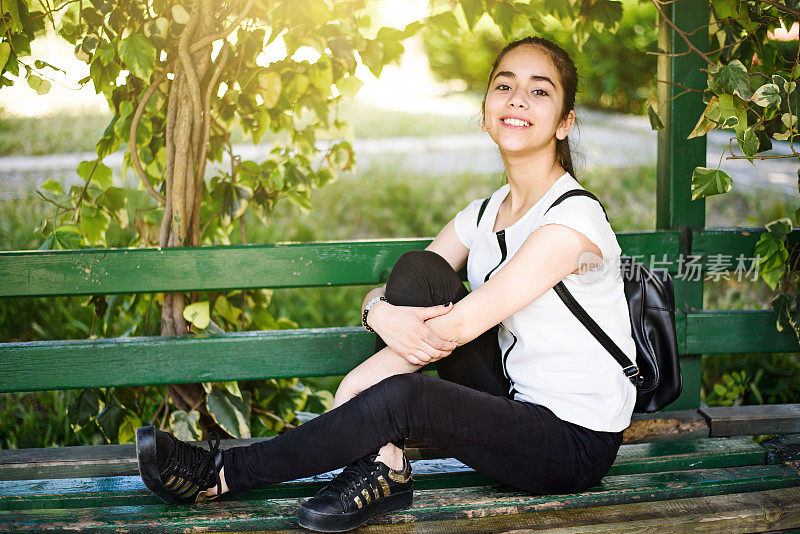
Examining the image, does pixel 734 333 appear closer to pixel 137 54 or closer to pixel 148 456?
pixel 148 456

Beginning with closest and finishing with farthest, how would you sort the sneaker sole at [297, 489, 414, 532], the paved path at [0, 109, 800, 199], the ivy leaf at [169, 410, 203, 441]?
the sneaker sole at [297, 489, 414, 532], the ivy leaf at [169, 410, 203, 441], the paved path at [0, 109, 800, 199]

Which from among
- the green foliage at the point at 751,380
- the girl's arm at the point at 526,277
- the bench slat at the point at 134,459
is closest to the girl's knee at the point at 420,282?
the girl's arm at the point at 526,277

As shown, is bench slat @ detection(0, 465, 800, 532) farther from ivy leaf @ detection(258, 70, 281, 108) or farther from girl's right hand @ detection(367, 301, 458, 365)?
ivy leaf @ detection(258, 70, 281, 108)

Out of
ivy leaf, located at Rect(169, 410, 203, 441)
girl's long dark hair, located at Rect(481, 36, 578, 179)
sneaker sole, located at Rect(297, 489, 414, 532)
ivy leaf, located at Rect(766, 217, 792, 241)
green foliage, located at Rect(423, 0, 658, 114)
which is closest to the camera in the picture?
sneaker sole, located at Rect(297, 489, 414, 532)

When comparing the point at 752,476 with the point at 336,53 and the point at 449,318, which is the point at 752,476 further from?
the point at 336,53

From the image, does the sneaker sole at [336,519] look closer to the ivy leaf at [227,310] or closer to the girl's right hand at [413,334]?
the girl's right hand at [413,334]

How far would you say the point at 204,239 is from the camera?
2.75m

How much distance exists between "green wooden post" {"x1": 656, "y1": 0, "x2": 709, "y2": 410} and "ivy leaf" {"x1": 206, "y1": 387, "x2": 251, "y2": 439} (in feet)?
4.98

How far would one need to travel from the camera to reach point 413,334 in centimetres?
198

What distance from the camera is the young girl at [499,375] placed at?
6.16 feet

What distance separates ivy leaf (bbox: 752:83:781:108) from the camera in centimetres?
203

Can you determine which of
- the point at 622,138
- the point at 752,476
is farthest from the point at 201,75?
the point at 622,138

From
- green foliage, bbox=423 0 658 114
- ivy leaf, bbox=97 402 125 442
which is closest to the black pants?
ivy leaf, bbox=97 402 125 442

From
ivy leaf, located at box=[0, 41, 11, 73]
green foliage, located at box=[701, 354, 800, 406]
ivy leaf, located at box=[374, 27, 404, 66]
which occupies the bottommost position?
green foliage, located at box=[701, 354, 800, 406]
